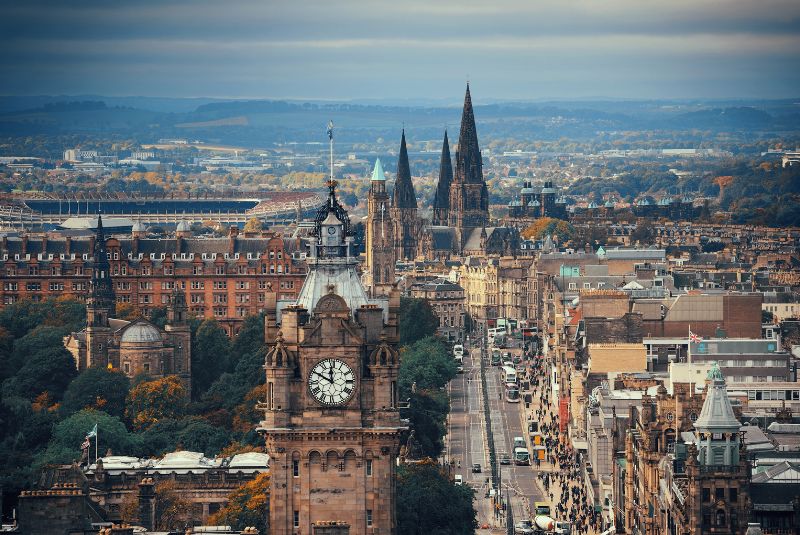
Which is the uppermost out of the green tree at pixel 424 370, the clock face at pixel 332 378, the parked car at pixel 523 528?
the clock face at pixel 332 378

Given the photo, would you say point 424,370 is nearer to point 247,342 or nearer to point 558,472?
point 247,342

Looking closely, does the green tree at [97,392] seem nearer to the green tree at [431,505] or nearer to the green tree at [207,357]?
the green tree at [207,357]

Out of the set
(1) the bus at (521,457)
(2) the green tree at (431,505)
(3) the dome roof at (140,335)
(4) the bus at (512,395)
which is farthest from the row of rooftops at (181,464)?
(4) the bus at (512,395)

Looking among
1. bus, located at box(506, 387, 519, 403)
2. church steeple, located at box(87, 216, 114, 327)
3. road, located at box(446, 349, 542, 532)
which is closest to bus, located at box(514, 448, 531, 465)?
road, located at box(446, 349, 542, 532)

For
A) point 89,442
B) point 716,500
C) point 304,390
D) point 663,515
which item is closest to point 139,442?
point 89,442

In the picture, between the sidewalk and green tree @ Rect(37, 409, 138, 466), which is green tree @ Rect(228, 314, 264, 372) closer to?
the sidewalk

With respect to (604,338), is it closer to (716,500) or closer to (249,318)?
(249,318)
